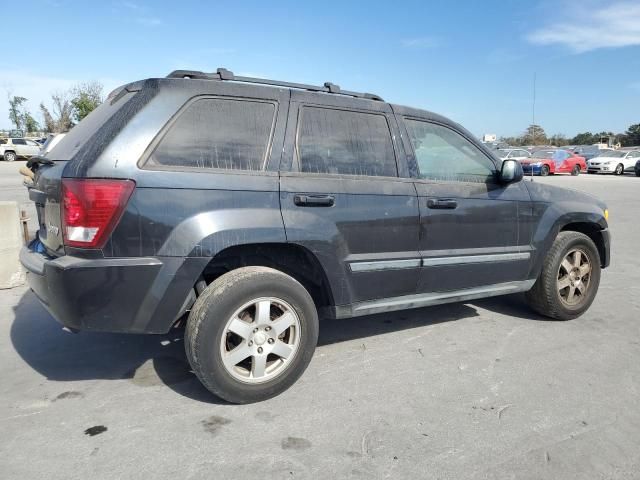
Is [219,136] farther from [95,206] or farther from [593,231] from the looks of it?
[593,231]

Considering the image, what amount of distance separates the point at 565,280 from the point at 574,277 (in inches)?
5.0

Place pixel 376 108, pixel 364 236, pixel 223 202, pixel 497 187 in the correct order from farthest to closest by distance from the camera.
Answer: pixel 497 187 → pixel 376 108 → pixel 364 236 → pixel 223 202

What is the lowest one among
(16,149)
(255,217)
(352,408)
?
(352,408)

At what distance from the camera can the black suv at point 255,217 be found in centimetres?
267

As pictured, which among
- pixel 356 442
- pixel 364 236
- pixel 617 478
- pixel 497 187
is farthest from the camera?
pixel 497 187

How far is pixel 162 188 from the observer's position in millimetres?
2682

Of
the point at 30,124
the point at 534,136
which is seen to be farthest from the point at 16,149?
the point at 534,136

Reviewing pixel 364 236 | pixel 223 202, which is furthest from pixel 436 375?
pixel 223 202

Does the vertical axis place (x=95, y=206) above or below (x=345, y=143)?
below

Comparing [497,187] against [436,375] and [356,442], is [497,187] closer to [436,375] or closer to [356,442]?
[436,375]

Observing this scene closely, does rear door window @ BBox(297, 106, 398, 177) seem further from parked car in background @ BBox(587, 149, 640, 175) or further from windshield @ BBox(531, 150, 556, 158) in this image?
parked car in background @ BBox(587, 149, 640, 175)

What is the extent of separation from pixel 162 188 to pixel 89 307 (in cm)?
75

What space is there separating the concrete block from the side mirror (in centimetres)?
490

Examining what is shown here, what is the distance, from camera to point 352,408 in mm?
2977
